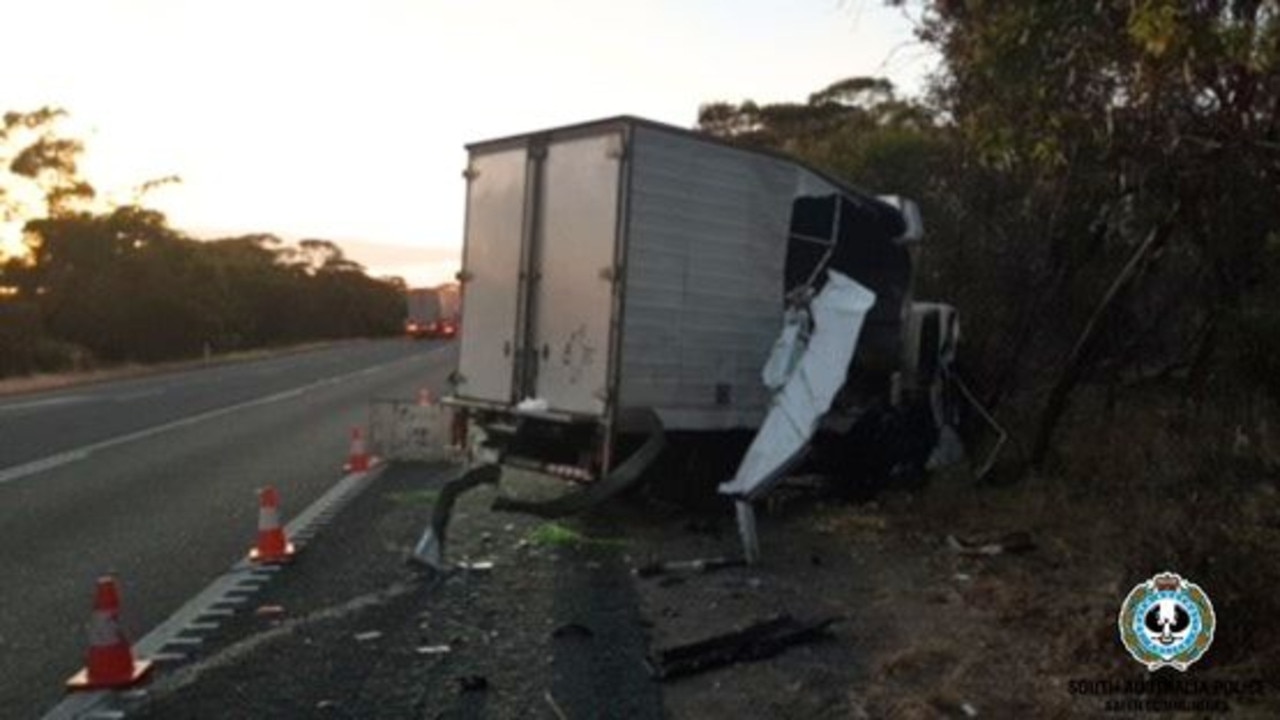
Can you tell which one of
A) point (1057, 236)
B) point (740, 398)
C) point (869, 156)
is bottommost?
point (740, 398)

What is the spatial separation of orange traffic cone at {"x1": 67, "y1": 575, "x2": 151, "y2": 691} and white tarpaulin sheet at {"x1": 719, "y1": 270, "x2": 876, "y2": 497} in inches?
186

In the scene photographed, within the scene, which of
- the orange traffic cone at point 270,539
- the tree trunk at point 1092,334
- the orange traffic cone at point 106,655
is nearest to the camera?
the orange traffic cone at point 106,655

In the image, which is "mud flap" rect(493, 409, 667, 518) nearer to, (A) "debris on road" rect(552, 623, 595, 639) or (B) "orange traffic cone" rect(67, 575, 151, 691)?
(A) "debris on road" rect(552, 623, 595, 639)

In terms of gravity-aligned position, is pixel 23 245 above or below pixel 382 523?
above

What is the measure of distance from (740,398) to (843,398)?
152cm

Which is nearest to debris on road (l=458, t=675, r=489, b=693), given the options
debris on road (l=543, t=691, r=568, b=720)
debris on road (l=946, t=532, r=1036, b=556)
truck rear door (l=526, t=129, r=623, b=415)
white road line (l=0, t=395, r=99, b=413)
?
debris on road (l=543, t=691, r=568, b=720)

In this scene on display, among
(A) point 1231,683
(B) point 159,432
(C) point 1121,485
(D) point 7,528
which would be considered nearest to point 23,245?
(B) point 159,432

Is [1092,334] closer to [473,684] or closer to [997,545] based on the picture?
[997,545]

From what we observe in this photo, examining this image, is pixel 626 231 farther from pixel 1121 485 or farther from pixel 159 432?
pixel 159 432

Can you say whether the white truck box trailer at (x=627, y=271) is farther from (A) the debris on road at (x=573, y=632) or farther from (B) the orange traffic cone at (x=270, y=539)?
(A) the debris on road at (x=573, y=632)

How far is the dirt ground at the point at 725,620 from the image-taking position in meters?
5.42

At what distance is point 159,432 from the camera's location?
17422mm

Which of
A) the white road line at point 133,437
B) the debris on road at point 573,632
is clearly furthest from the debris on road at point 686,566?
the white road line at point 133,437

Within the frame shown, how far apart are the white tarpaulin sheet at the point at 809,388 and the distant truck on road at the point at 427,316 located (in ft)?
208
